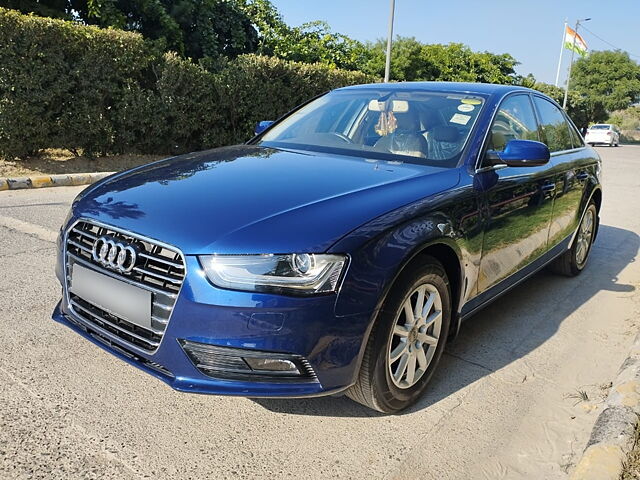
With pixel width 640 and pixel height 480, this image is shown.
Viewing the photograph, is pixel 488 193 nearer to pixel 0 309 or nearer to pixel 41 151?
pixel 0 309

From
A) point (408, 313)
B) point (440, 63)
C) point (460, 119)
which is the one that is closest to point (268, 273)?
point (408, 313)

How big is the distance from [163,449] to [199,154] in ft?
6.03

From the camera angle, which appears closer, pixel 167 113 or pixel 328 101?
pixel 328 101

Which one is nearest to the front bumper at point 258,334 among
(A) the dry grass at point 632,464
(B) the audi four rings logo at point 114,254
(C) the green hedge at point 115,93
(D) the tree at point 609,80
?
(B) the audi four rings logo at point 114,254

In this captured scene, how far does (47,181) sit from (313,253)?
731 cm

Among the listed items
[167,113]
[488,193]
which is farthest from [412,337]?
[167,113]

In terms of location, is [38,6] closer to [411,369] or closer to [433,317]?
[433,317]

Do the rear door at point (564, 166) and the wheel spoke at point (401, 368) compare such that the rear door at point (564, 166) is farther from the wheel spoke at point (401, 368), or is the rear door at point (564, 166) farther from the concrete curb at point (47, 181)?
the concrete curb at point (47, 181)

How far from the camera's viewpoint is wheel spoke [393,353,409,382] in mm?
2525

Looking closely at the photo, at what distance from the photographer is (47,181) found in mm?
8062

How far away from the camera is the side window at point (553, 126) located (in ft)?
13.8

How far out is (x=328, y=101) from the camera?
4043 mm

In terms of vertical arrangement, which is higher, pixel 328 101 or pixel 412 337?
pixel 328 101

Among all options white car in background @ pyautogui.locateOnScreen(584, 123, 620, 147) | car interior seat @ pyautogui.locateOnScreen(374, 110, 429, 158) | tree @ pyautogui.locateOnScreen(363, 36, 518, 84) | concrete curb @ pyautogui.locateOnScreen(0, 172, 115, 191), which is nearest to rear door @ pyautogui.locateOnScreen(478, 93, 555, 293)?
car interior seat @ pyautogui.locateOnScreen(374, 110, 429, 158)
